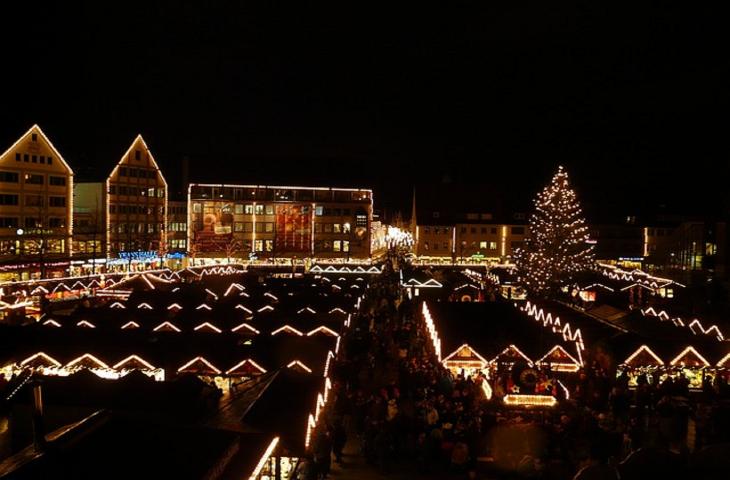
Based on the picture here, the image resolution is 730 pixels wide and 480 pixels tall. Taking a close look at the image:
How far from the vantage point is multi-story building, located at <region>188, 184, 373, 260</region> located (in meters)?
57.5

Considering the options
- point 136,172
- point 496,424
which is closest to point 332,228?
point 136,172

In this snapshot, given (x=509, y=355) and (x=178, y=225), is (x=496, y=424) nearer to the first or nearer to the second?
(x=509, y=355)

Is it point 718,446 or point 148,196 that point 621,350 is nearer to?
point 718,446

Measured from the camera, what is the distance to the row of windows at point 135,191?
45.0 m

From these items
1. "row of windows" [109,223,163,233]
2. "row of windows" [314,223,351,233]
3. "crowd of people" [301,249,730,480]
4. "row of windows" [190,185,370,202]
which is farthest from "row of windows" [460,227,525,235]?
"crowd of people" [301,249,730,480]

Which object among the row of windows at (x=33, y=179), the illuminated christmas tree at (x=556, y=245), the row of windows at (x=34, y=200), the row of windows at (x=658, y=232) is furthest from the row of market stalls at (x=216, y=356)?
the row of windows at (x=658, y=232)

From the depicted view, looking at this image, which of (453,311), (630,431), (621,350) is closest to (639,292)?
(453,311)

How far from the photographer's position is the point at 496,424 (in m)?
10.6

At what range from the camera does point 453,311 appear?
20359 mm

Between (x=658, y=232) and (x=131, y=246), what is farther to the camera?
(x=658, y=232)

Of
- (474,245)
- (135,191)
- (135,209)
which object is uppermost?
(135,191)

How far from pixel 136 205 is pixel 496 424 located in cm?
4105

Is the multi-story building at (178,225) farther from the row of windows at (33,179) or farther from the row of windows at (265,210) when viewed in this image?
the row of windows at (33,179)

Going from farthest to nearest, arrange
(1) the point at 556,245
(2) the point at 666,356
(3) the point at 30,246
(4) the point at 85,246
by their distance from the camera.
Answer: (4) the point at 85,246 < (3) the point at 30,246 < (1) the point at 556,245 < (2) the point at 666,356
